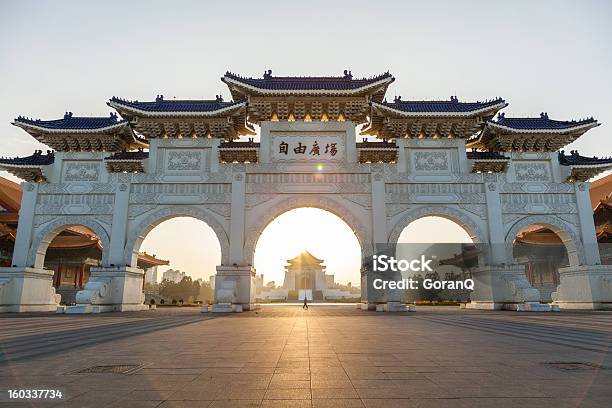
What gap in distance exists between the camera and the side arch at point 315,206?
696 inches

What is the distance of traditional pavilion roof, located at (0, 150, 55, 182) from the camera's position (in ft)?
59.9

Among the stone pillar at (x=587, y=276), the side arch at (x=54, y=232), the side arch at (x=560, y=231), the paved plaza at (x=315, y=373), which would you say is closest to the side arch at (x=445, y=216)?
→ the side arch at (x=560, y=231)

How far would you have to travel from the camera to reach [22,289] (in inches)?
677

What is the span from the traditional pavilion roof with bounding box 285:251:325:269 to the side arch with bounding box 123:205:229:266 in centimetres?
3483

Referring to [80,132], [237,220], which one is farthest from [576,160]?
[80,132]

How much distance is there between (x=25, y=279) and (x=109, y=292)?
3.75 m

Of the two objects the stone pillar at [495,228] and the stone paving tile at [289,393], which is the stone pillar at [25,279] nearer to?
the stone paving tile at [289,393]

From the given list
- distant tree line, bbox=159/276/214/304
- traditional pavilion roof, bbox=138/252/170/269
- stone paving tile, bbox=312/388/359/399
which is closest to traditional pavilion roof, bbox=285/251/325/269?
A: distant tree line, bbox=159/276/214/304

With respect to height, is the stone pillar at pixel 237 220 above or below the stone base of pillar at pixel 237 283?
above

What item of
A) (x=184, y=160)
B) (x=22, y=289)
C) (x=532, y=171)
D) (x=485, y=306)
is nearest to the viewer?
(x=22, y=289)

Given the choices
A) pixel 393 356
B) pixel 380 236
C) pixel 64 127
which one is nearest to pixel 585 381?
pixel 393 356

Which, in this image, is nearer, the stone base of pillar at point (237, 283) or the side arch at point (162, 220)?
the stone base of pillar at point (237, 283)

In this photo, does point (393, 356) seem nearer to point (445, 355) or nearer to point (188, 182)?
point (445, 355)

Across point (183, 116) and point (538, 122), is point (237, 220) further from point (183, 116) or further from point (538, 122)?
point (538, 122)
